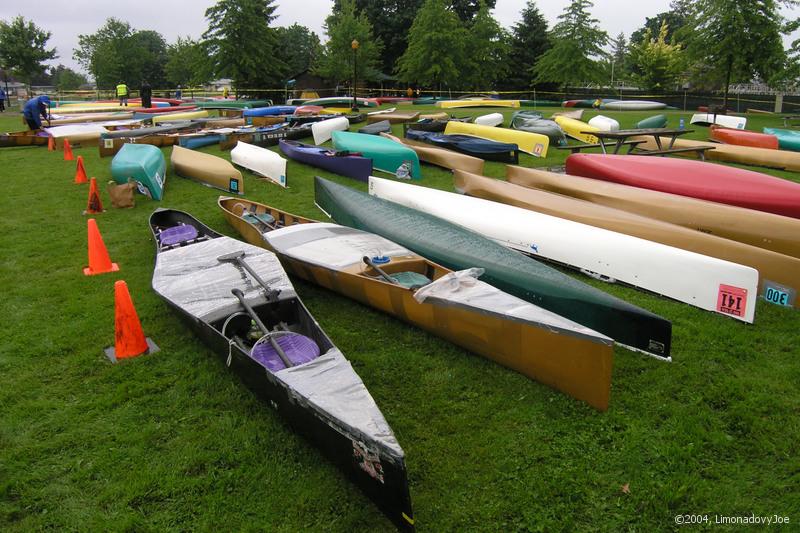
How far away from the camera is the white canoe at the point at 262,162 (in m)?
9.71

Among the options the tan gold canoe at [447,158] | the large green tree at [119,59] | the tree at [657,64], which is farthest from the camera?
the large green tree at [119,59]

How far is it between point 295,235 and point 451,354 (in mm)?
2505

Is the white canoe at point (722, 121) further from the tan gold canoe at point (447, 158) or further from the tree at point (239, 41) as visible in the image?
the tree at point (239, 41)

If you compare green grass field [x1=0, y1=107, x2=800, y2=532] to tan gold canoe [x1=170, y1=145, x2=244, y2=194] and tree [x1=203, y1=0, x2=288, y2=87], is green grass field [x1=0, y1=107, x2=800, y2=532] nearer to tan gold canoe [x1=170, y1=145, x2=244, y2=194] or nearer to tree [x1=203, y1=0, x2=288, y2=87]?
tan gold canoe [x1=170, y1=145, x2=244, y2=194]

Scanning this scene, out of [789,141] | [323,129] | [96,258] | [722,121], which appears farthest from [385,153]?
[722,121]

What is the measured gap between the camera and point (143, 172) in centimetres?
875

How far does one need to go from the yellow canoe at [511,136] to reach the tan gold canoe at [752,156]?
2.54m

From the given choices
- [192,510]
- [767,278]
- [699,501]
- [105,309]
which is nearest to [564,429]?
[699,501]

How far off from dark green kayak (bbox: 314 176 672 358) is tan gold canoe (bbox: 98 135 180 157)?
335 inches

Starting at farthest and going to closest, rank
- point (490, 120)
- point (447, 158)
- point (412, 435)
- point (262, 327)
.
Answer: point (490, 120) → point (447, 158) → point (262, 327) → point (412, 435)

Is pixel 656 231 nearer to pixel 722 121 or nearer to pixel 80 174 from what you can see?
pixel 80 174

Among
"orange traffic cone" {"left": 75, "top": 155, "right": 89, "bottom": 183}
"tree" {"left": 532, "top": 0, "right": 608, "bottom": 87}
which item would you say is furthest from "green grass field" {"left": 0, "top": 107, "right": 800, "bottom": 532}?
"tree" {"left": 532, "top": 0, "right": 608, "bottom": 87}

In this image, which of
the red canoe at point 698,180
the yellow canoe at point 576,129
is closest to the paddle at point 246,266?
the red canoe at point 698,180

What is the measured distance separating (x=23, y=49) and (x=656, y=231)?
4607cm
